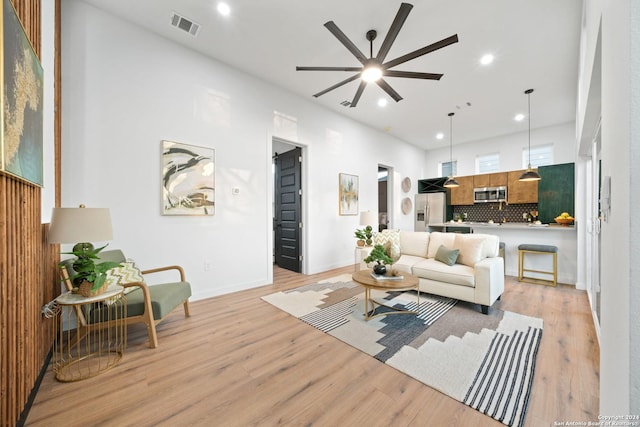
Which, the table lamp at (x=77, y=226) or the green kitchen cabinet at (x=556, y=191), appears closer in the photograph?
the table lamp at (x=77, y=226)

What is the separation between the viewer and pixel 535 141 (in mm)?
6211

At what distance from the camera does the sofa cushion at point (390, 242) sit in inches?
161

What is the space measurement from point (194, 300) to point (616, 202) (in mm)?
3881

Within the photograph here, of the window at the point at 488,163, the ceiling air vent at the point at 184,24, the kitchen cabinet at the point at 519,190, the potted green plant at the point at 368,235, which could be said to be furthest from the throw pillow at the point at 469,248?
the window at the point at 488,163

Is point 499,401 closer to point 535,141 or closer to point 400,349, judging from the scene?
point 400,349

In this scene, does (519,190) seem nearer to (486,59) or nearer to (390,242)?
(486,59)

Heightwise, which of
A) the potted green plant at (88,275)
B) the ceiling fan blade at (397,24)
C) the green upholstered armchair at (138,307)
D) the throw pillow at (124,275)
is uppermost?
the ceiling fan blade at (397,24)

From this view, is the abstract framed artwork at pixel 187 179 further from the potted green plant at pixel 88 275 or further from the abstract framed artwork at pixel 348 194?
the abstract framed artwork at pixel 348 194

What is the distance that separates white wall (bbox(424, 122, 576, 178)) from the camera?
19.0ft

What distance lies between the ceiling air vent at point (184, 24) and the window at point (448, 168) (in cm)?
743

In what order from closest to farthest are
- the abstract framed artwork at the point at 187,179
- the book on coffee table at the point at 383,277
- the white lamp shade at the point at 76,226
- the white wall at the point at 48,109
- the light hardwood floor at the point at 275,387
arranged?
the light hardwood floor at the point at 275,387 < the white lamp shade at the point at 76,226 < the white wall at the point at 48,109 < the book on coffee table at the point at 383,277 < the abstract framed artwork at the point at 187,179

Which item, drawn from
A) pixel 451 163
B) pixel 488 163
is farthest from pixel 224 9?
pixel 488 163

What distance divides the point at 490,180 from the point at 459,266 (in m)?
4.46

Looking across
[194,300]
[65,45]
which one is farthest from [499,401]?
[65,45]
